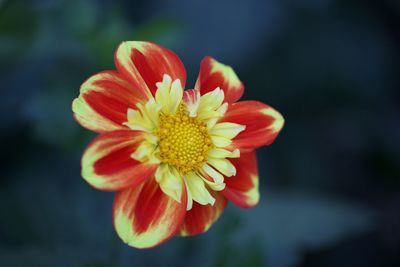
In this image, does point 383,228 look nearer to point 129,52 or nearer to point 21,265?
point 21,265

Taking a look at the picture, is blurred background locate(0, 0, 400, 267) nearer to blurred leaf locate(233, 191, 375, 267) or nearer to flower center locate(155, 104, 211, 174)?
blurred leaf locate(233, 191, 375, 267)

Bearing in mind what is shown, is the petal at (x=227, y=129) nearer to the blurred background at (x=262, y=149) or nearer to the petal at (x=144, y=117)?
the petal at (x=144, y=117)

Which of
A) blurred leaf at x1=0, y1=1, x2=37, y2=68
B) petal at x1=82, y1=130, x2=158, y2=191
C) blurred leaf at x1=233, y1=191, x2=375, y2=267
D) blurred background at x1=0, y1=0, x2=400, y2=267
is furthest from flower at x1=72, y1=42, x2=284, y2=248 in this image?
blurred leaf at x1=0, y1=1, x2=37, y2=68

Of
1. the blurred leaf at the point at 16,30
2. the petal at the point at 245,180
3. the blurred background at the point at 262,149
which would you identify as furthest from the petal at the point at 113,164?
the blurred leaf at the point at 16,30

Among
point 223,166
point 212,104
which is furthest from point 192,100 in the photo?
point 223,166

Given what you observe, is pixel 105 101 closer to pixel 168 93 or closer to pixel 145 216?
pixel 168 93

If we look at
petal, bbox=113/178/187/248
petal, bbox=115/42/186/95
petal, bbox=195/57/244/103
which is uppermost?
petal, bbox=115/42/186/95
